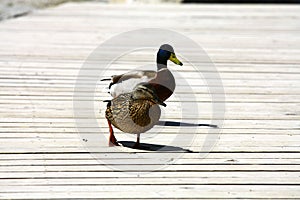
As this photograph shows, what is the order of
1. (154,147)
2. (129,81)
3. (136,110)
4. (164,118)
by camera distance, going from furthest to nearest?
(164,118)
(129,81)
(154,147)
(136,110)

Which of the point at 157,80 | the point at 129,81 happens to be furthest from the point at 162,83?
the point at 129,81

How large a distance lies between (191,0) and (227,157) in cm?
834

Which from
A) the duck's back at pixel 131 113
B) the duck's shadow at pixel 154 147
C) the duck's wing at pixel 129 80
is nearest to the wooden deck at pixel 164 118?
the duck's shadow at pixel 154 147

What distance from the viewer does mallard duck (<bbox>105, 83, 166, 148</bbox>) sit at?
4.16m

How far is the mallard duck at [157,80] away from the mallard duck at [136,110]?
9.6 inches

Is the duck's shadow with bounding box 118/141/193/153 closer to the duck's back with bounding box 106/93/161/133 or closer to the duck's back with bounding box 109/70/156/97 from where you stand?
the duck's back with bounding box 106/93/161/133

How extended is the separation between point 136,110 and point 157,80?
463mm

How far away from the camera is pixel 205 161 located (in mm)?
4285

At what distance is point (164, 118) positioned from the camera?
5270mm

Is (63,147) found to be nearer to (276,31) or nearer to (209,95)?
(209,95)

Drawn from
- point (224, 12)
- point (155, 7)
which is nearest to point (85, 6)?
point (155, 7)

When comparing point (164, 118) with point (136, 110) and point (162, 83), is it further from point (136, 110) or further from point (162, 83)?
point (136, 110)

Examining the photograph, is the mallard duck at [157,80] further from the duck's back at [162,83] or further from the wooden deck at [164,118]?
the wooden deck at [164,118]

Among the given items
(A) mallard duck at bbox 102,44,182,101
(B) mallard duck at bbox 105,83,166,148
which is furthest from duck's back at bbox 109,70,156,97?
(B) mallard duck at bbox 105,83,166,148
